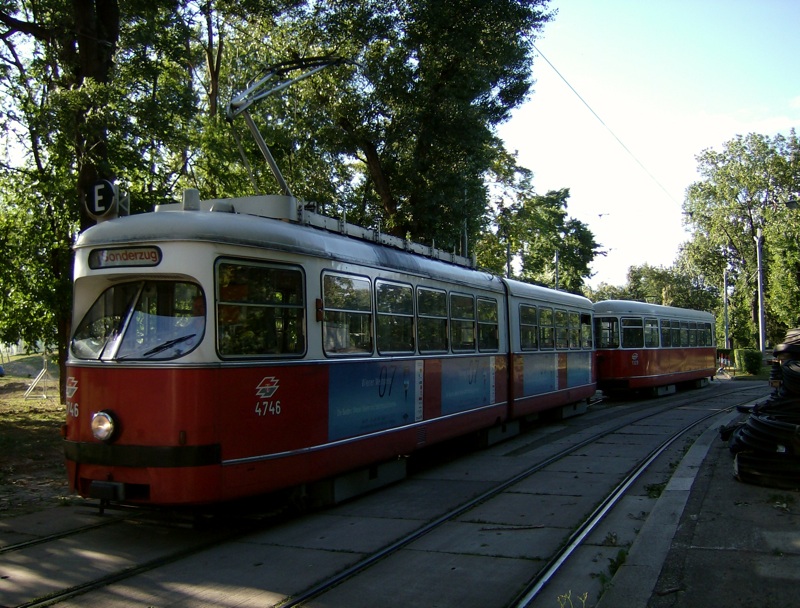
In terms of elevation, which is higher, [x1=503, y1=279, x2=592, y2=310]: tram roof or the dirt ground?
[x1=503, y1=279, x2=592, y2=310]: tram roof

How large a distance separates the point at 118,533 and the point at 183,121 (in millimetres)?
9753

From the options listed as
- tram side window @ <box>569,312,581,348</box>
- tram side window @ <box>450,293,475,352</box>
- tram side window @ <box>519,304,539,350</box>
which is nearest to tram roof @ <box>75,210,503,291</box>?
tram side window @ <box>450,293,475,352</box>

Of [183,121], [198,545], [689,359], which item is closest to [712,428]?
[198,545]

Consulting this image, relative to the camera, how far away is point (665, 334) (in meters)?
25.2

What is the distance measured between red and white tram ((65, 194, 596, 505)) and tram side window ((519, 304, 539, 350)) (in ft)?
18.5

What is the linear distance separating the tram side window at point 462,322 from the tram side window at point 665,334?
14729mm

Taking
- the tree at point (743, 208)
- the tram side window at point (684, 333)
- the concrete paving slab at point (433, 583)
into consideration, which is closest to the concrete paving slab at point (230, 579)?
the concrete paving slab at point (433, 583)

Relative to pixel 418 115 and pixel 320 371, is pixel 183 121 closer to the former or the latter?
pixel 418 115

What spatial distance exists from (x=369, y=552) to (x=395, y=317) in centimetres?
366

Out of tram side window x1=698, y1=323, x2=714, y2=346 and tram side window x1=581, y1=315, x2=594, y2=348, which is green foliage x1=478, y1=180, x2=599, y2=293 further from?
tram side window x1=581, y1=315, x2=594, y2=348

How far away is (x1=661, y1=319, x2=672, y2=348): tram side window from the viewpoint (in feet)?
81.9

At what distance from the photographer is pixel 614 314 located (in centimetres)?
2330

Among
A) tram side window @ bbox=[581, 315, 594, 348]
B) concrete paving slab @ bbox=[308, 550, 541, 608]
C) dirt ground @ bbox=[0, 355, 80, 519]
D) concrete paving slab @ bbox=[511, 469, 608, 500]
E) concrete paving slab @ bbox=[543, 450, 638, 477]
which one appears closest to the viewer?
concrete paving slab @ bbox=[308, 550, 541, 608]

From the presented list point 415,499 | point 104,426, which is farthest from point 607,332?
point 104,426
